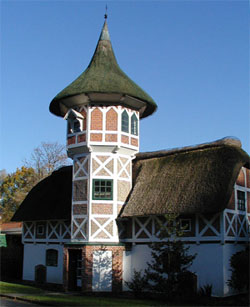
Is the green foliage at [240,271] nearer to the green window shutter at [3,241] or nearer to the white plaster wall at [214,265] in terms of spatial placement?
the white plaster wall at [214,265]

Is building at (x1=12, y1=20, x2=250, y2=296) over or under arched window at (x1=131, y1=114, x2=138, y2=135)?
under

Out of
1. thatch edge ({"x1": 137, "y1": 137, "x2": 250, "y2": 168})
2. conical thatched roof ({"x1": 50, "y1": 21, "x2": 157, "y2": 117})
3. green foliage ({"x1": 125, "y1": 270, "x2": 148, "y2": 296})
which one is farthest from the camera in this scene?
conical thatched roof ({"x1": 50, "y1": 21, "x2": 157, "y2": 117})

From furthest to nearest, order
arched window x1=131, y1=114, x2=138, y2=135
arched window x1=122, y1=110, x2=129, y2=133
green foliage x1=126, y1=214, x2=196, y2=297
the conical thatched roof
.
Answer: arched window x1=131, y1=114, x2=138, y2=135
arched window x1=122, y1=110, x2=129, y2=133
the conical thatched roof
green foliage x1=126, y1=214, x2=196, y2=297

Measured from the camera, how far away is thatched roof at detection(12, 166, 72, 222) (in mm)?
24527

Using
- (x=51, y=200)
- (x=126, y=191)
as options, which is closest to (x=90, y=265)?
(x=126, y=191)

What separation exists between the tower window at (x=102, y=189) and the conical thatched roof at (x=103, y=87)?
4487 millimetres

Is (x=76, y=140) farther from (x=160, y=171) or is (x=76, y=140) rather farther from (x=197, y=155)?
(x=197, y=155)

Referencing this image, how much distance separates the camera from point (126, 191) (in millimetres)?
22422

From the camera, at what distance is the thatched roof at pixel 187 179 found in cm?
1889

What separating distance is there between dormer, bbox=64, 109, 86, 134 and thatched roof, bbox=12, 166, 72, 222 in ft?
14.6

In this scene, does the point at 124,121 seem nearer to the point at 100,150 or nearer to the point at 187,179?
the point at 100,150

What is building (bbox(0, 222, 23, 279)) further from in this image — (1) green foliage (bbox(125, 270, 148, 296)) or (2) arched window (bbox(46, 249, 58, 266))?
(1) green foliage (bbox(125, 270, 148, 296))

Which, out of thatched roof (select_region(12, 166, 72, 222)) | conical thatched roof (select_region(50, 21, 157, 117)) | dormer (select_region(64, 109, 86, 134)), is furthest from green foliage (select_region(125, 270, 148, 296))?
conical thatched roof (select_region(50, 21, 157, 117))

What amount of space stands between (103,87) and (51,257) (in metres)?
11.5
